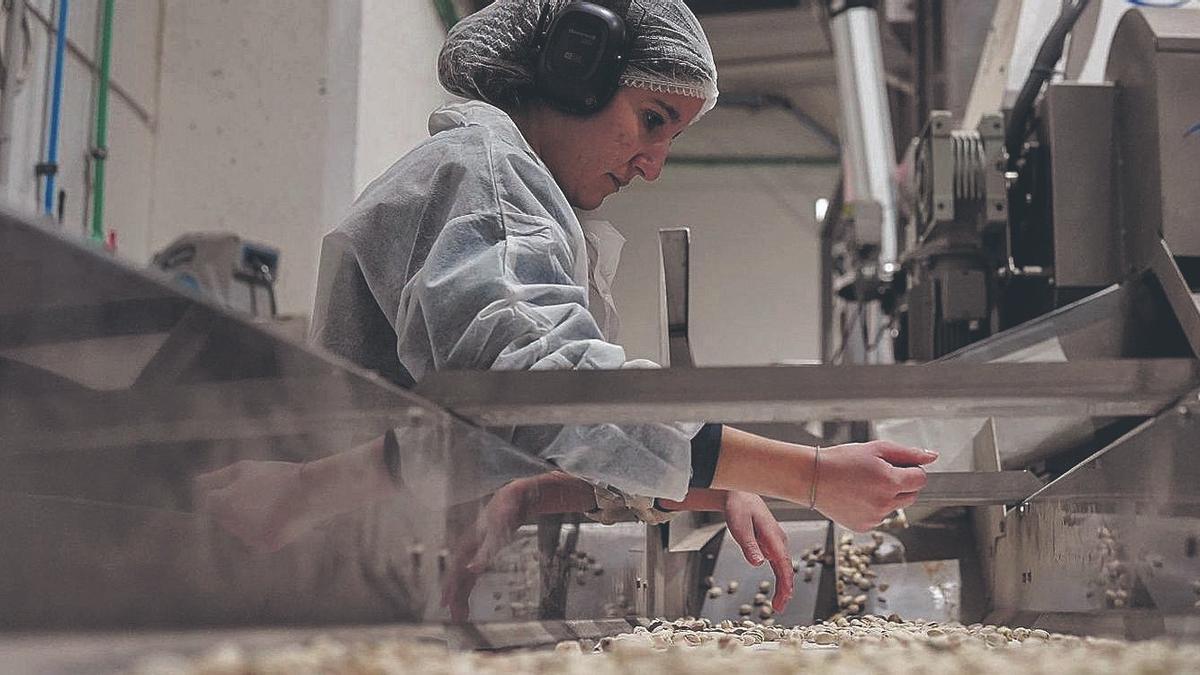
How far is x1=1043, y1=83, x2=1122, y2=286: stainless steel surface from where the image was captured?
1816mm

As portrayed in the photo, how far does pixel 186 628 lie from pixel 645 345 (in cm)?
111

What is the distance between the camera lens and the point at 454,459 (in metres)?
0.86

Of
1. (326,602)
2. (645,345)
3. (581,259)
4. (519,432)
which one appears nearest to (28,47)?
(645,345)

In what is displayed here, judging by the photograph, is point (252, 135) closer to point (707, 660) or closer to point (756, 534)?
point (756, 534)

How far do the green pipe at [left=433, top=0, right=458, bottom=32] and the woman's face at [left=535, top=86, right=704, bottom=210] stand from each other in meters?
2.36

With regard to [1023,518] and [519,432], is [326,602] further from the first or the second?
[1023,518]

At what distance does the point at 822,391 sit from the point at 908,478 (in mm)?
317

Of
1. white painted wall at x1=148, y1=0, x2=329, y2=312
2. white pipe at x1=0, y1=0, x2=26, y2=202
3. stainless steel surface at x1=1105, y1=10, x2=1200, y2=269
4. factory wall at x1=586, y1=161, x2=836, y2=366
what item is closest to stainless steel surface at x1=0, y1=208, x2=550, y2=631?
stainless steel surface at x1=1105, y1=10, x2=1200, y2=269

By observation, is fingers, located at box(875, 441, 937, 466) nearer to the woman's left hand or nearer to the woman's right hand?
the woman's right hand

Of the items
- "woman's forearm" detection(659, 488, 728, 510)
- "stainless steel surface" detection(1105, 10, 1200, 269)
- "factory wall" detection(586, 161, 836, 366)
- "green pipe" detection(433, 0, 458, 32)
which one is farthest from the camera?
"factory wall" detection(586, 161, 836, 366)

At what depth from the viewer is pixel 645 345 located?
166 cm

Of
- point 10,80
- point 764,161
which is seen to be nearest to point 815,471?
point 10,80

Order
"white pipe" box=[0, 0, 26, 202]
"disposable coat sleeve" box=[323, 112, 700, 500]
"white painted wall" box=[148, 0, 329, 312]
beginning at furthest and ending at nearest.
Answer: "white painted wall" box=[148, 0, 329, 312], "white pipe" box=[0, 0, 26, 202], "disposable coat sleeve" box=[323, 112, 700, 500]

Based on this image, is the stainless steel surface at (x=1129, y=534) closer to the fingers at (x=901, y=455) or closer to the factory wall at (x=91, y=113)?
the fingers at (x=901, y=455)
